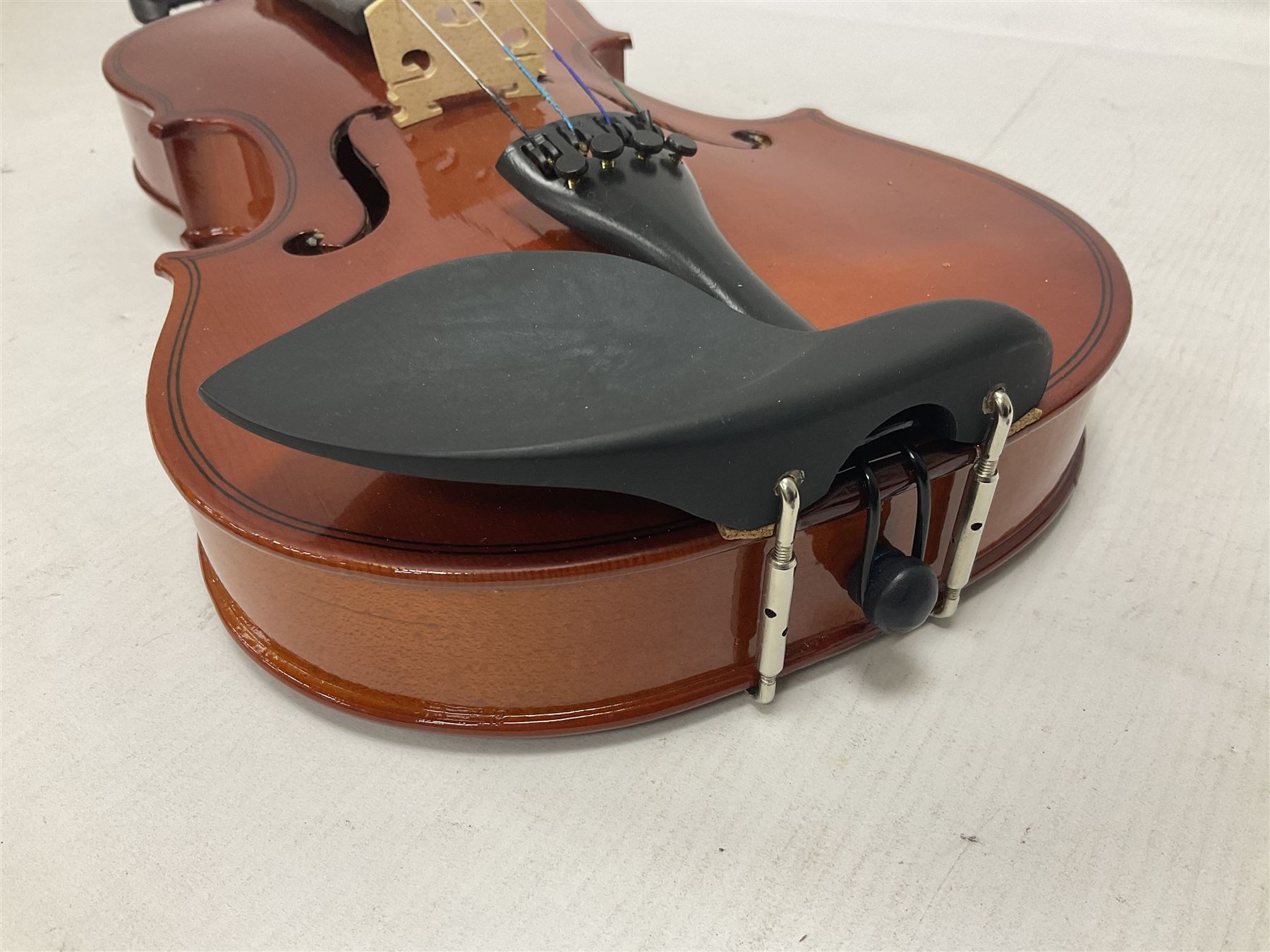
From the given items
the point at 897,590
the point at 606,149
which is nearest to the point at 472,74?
the point at 606,149

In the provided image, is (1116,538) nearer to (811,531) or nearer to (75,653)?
(811,531)

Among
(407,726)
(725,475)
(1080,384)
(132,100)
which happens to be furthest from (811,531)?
(132,100)

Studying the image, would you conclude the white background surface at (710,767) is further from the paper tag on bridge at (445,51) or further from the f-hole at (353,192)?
the paper tag on bridge at (445,51)

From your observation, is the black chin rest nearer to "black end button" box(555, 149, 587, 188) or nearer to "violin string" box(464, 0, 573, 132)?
"black end button" box(555, 149, 587, 188)

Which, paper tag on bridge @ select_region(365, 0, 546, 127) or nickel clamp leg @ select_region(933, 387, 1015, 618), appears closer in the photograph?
nickel clamp leg @ select_region(933, 387, 1015, 618)

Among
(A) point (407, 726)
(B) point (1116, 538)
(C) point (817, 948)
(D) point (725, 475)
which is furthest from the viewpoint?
(B) point (1116, 538)

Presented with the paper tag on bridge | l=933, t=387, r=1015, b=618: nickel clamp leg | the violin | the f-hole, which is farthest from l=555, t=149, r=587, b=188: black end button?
l=933, t=387, r=1015, b=618: nickel clamp leg
